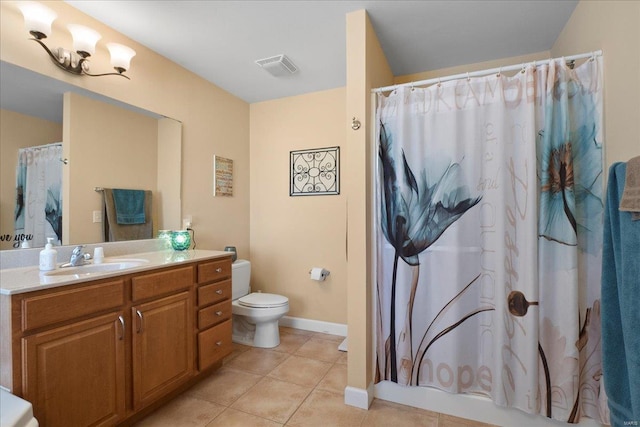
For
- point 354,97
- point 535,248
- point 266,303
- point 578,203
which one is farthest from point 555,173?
point 266,303

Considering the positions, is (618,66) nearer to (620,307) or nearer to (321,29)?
(620,307)

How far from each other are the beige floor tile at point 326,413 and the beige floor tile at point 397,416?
6 centimetres

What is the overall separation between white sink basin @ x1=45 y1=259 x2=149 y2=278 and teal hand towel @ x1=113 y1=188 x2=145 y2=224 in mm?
417

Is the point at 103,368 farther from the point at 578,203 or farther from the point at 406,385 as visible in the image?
the point at 578,203

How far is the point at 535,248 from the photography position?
1.49 metres

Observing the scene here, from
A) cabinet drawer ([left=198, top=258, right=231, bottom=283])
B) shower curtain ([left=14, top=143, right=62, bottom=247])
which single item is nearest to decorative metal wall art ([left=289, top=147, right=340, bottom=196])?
cabinet drawer ([left=198, top=258, right=231, bottom=283])

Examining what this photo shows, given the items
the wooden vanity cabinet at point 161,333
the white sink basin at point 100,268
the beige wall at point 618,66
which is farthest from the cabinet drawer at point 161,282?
the beige wall at point 618,66

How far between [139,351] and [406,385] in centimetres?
155

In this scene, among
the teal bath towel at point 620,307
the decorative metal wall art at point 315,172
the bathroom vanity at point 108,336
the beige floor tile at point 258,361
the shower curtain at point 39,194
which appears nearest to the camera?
the teal bath towel at point 620,307

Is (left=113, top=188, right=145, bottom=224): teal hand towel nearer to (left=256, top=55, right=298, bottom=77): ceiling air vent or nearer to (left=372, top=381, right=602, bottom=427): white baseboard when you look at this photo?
(left=256, top=55, right=298, bottom=77): ceiling air vent

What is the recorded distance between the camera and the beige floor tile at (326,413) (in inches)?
63.5

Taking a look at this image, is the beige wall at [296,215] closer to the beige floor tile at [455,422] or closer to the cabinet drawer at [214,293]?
the cabinet drawer at [214,293]

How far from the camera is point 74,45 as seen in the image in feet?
5.52

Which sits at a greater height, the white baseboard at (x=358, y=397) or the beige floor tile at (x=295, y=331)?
the white baseboard at (x=358, y=397)
